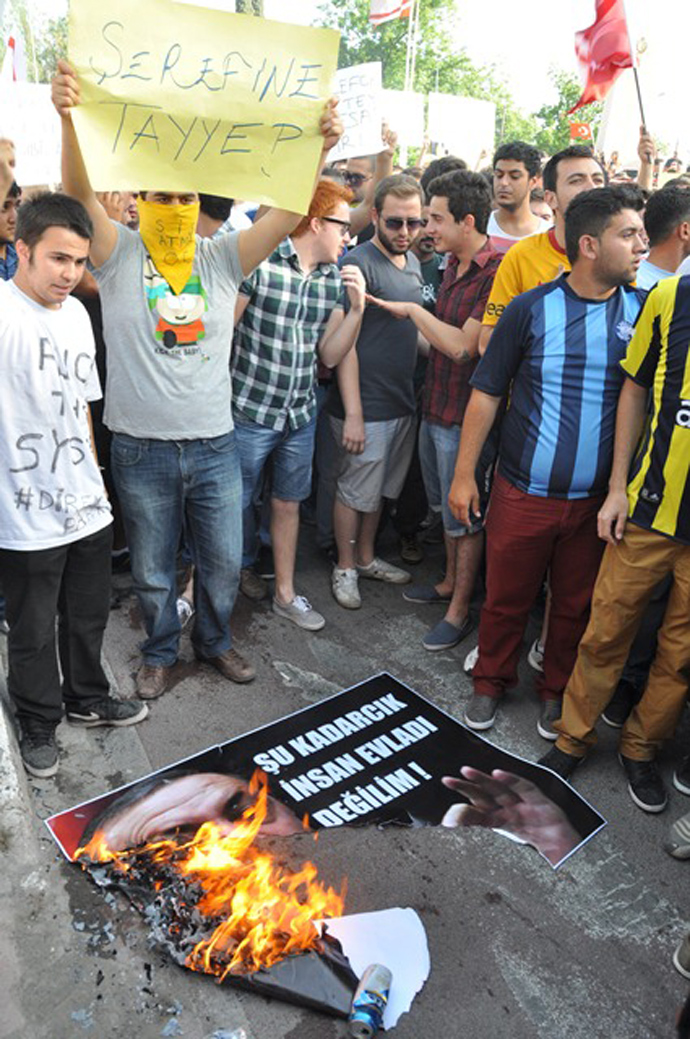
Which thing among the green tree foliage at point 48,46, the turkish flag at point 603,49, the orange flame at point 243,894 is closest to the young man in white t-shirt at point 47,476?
the orange flame at point 243,894

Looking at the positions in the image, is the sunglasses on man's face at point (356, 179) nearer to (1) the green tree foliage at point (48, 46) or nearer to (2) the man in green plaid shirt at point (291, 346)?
(2) the man in green plaid shirt at point (291, 346)

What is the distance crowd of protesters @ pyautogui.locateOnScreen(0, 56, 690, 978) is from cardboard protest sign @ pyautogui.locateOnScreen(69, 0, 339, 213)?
107 millimetres

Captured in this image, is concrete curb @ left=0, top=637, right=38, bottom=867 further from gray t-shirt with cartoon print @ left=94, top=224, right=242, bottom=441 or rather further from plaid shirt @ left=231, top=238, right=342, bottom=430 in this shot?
plaid shirt @ left=231, top=238, right=342, bottom=430

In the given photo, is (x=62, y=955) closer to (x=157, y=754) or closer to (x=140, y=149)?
(x=157, y=754)

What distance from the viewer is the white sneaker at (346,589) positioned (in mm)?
4801

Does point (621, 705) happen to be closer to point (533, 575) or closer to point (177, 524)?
point (533, 575)

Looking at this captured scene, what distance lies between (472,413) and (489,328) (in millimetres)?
560

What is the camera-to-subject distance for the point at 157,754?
3412 millimetres

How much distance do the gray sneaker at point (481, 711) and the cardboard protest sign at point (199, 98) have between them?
7.47 feet

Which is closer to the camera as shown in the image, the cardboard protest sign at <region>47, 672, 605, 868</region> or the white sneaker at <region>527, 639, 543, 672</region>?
the cardboard protest sign at <region>47, 672, 605, 868</region>

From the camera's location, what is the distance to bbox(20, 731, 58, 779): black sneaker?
3.19m

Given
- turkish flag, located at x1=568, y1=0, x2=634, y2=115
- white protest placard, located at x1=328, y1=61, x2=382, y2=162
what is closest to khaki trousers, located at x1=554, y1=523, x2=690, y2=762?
white protest placard, located at x1=328, y1=61, x2=382, y2=162

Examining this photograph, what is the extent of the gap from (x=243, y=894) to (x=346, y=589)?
2.35m

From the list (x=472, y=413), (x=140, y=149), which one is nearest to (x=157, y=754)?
(x=472, y=413)
